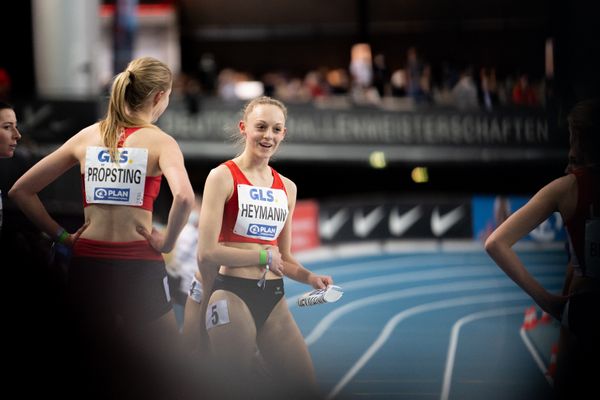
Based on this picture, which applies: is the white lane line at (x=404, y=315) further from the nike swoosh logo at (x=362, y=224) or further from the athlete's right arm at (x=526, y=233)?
the nike swoosh logo at (x=362, y=224)

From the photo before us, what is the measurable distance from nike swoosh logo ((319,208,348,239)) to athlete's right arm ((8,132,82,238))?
817 cm

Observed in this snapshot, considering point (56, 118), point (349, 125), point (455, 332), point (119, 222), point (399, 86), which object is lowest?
point (455, 332)

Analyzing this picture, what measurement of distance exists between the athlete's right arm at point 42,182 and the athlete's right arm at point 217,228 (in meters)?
0.61

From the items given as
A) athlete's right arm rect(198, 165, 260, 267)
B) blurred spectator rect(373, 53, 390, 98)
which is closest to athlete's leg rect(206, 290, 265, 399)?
athlete's right arm rect(198, 165, 260, 267)

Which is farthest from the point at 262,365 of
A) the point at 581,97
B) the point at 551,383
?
the point at 581,97

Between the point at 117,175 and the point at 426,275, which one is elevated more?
the point at 117,175

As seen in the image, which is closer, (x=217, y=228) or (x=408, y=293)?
(x=217, y=228)

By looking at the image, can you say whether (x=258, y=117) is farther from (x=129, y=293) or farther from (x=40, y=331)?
(x=40, y=331)

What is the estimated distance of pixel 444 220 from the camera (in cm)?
1316

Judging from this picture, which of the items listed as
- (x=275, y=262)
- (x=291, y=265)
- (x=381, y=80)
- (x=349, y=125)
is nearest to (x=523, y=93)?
(x=291, y=265)

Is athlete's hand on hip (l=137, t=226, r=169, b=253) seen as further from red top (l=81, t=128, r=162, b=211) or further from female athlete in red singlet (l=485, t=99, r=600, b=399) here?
female athlete in red singlet (l=485, t=99, r=600, b=399)

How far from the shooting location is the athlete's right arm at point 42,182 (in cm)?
430

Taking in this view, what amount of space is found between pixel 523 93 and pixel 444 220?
7.48 m

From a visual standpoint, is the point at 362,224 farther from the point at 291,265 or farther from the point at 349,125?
the point at 291,265
